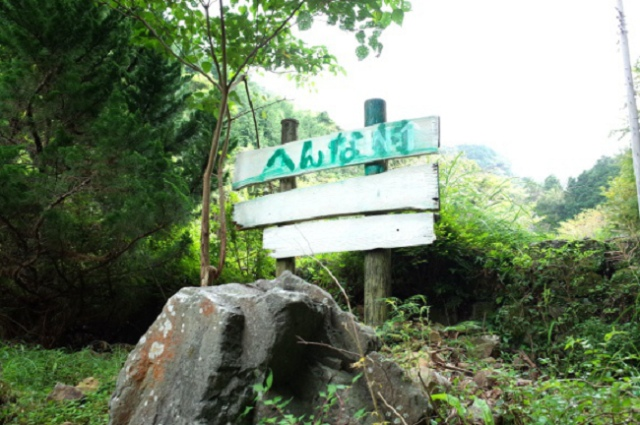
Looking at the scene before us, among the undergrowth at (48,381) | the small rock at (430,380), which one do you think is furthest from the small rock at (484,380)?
the undergrowth at (48,381)

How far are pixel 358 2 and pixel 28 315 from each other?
3.97m

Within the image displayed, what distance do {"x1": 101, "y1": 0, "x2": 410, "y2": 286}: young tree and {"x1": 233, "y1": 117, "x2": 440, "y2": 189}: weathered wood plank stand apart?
1.61 ft

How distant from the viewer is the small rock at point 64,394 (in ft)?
9.30

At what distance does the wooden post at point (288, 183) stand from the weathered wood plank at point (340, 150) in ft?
0.34

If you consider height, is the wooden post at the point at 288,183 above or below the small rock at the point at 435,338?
above

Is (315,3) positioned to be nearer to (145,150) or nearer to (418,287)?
(145,150)

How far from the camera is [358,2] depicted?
3859mm

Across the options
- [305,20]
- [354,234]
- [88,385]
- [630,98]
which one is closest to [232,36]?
[305,20]

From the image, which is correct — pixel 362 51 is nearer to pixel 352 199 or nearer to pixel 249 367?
pixel 352 199

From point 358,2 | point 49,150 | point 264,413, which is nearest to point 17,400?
point 264,413

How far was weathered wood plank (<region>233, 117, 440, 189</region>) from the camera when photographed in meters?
4.12

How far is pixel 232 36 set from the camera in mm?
4852

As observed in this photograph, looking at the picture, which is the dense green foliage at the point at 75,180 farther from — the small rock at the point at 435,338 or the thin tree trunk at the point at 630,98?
the thin tree trunk at the point at 630,98

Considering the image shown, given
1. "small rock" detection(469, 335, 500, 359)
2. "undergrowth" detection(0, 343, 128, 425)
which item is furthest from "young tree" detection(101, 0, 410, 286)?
"small rock" detection(469, 335, 500, 359)
